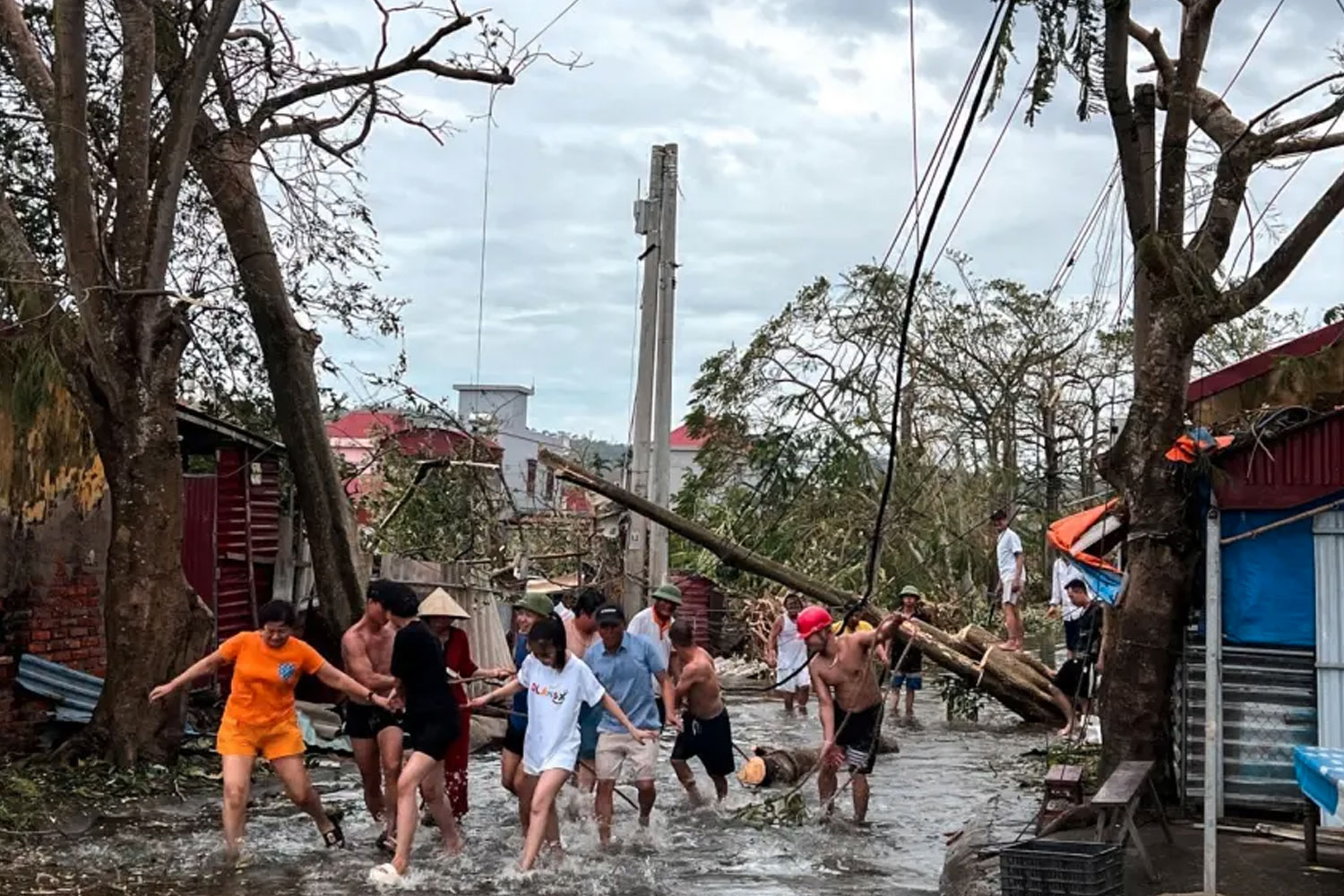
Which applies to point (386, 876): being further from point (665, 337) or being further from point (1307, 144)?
point (665, 337)

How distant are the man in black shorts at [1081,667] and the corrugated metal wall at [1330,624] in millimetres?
5402

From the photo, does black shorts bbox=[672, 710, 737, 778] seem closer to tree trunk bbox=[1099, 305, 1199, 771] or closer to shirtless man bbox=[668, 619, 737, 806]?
shirtless man bbox=[668, 619, 737, 806]

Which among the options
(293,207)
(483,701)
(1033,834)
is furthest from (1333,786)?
(293,207)

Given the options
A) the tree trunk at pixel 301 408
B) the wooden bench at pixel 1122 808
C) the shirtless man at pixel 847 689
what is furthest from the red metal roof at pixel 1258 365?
the tree trunk at pixel 301 408

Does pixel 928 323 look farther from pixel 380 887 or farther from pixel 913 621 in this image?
pixel 380 887

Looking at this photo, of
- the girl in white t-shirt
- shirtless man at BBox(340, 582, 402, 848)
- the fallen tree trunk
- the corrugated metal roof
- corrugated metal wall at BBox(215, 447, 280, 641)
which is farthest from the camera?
corrugated metal wall at BBox(215, 447, 280, 641)

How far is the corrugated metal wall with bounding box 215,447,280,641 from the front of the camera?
16.4m

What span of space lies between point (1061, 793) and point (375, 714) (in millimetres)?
4438

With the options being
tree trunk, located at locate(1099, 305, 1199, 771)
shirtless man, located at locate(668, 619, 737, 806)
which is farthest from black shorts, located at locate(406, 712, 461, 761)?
tree trunk, located at locate(1099, 305, 1199, 771)

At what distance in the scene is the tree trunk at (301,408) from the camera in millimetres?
15055

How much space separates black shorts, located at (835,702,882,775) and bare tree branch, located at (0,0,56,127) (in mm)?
7852

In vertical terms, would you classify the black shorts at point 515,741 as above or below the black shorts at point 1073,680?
below

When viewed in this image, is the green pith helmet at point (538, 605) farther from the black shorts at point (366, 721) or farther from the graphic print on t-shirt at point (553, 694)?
the black shorts at point (366, 721)

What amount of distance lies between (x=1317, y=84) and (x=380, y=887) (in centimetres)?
733
